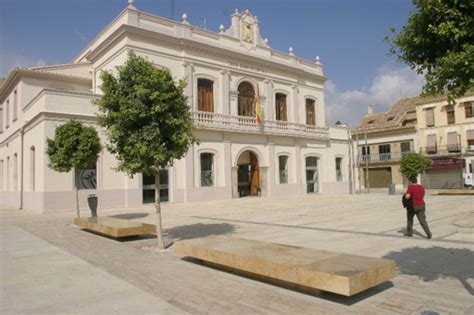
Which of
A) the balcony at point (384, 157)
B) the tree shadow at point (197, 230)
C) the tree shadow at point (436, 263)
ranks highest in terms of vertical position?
the balcony at point (384, 157)

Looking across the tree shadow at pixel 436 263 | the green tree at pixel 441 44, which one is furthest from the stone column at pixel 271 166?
the green tree at pixel 441 44

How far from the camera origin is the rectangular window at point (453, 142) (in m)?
39.0

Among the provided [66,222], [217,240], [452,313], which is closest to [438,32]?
[452,313]

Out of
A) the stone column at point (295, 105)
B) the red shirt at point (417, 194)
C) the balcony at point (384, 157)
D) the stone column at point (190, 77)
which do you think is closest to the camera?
the red shirt at point (417, 194)

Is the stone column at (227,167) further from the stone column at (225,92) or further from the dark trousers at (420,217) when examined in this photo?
the dark trousers at (420,217)

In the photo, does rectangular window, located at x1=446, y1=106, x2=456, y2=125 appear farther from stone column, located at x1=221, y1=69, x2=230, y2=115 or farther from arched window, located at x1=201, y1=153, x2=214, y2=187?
arched window, located at x1=201, y1=153, x2=214, y2=187

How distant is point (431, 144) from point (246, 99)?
25076 millimetres

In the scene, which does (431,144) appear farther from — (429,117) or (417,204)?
(417,204)

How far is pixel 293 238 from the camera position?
30.5 feet

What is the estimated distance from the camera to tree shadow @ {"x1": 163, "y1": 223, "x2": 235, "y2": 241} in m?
10.3

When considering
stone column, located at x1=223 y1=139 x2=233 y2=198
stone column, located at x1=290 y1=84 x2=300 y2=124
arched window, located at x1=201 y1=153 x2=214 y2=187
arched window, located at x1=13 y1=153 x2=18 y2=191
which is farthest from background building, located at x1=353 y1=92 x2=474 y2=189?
arched window, located at x1=13 y1=153 x2=18 y2=191

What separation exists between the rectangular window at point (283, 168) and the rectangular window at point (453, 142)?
2166 cm

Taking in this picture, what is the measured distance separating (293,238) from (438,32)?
19.5 ft

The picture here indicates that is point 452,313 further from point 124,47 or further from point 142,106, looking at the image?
point 124,47
